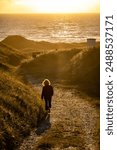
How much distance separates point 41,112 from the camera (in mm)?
18109

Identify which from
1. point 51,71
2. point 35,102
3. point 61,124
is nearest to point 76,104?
point 35,102

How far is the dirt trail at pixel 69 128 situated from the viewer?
14094mm

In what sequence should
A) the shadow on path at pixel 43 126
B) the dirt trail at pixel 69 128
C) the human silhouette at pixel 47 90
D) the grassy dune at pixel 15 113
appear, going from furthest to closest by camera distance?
the human silhouette at pixel 47 90 → the shadow on path at pixel 43 126 → the dirt trail at pixel 69 128 → the grassy dune at pixel 15 113

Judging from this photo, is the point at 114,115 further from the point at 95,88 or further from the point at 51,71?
the point at 51,71

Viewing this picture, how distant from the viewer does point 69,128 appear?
53.5 ft

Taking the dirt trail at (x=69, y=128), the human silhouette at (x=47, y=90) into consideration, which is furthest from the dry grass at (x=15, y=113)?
the human silhouette at (x=47, y=90)

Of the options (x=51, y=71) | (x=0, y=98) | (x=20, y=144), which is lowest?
(x=20, y=144)

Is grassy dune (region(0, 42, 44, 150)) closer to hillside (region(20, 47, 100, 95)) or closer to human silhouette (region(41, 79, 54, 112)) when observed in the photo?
human silhouette (region(41, 79, 54, 112))

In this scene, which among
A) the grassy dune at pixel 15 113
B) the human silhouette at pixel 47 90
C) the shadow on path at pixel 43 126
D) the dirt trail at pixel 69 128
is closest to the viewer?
the grassy dune at pixel 15 113

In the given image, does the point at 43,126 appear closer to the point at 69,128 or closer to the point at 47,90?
the point at 69,128

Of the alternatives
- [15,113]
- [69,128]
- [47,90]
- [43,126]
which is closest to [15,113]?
[15,113]

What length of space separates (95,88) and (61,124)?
10.2 m

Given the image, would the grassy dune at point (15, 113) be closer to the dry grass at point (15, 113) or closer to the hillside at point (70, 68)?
the dry grass at point (15, 113)

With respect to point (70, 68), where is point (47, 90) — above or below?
below
